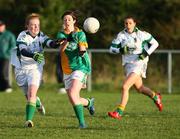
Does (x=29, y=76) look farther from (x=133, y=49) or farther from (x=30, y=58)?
(x=133, y=49)

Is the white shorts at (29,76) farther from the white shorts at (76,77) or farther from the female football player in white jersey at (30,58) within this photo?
the white shorts at (76,77)

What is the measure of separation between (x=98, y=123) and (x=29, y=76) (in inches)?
53.3

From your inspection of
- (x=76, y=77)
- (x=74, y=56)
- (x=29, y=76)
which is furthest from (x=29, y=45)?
(x=76, y=77)

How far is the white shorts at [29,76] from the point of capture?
38.1 ft

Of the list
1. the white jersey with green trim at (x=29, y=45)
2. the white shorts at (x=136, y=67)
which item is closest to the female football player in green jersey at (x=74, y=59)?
the white jersey with green trim at (x=29, y=45)

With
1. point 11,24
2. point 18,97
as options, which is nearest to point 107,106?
point 18,97

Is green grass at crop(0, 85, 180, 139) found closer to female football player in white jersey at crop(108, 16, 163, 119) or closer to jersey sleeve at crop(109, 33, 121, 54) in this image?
female football player in white jersey at crop(108, 16, 163, 119)

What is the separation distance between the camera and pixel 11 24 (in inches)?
1224

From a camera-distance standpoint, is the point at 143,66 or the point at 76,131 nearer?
the point at 76,131

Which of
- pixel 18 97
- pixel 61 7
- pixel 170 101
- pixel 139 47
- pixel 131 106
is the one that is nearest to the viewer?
pixel 139 47

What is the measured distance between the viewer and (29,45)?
38.2 ft

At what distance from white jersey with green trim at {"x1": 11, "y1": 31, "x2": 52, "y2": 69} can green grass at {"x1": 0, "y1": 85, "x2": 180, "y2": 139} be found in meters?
0.96

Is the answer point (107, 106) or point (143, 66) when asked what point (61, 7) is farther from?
point (143, 66)

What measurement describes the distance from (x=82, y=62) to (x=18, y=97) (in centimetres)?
797
